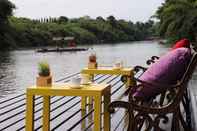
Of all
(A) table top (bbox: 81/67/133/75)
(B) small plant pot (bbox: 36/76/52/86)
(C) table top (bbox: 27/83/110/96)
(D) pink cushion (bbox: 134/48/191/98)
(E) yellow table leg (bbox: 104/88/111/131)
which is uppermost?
(D) pink cushion (bbox: 134/48/191/98)

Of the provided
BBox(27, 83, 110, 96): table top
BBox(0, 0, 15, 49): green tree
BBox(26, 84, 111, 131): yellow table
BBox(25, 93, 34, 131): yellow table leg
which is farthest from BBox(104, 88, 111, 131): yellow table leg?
BBox(0, 0, 15, 49): green tree

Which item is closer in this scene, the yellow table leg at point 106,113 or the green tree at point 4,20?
the yellow table leg at point 106,113

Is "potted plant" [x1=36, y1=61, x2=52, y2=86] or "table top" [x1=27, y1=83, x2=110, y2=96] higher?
"potted plant" [x1=36, y1=61, x2=52, y2=86]

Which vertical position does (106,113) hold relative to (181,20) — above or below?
below

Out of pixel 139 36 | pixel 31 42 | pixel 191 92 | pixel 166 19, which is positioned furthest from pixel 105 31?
pixel 191 92

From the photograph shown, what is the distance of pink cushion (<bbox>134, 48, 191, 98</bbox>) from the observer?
468cm

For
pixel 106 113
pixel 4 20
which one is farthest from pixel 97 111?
pixel 4 20

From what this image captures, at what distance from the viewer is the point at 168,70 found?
4.68 meters

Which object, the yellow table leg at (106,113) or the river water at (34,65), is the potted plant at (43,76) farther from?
the river water at (34,65)

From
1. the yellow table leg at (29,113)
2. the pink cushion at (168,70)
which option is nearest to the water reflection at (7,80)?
the yellow table leg at (29,113)

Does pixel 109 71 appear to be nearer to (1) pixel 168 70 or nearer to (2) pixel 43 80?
(2) pixel 43 80

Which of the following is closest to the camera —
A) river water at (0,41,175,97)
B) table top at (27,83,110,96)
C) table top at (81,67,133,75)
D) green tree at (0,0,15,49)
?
table top at (27,83,110,96)

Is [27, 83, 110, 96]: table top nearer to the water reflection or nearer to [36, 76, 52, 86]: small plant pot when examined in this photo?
[36, 76, 52, 86]: small plant pot

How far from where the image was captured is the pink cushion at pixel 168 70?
468 centimetres
